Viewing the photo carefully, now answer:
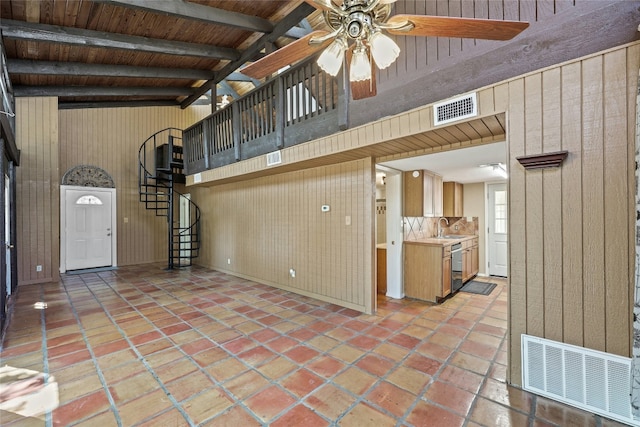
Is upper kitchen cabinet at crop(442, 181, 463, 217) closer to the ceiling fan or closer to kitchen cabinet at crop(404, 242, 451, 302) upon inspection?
kitchen cabinet at crop(404, 242, 451, 302)

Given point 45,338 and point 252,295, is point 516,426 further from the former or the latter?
point 45,338

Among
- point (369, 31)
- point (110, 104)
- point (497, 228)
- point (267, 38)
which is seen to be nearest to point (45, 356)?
point (369, 31)

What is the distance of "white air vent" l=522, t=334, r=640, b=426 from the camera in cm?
176

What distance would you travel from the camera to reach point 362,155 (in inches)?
143

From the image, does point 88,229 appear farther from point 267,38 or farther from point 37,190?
point 267,38

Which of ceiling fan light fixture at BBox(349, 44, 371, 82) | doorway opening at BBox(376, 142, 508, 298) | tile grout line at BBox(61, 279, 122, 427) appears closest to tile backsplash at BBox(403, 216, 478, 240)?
doorway opening at BBox(376, 142, 508, 298)

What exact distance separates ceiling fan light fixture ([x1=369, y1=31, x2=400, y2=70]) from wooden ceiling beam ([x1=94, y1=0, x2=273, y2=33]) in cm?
332

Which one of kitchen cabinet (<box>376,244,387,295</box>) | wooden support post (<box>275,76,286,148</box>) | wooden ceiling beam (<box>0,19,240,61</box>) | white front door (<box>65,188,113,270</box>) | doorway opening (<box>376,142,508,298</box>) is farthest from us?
white front door (<box>65,188,113,270</box>)

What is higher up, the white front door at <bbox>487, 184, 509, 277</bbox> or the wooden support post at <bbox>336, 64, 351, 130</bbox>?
the wooden support post at <bbox>336, 64, 351, 130</bbox>

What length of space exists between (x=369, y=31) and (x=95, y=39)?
4357mm

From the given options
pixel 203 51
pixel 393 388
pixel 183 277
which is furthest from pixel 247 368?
Answer: pixel 203 51

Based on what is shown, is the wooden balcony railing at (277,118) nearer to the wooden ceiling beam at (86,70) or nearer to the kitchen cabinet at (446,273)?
the wooden ceiling beam at (86,70)

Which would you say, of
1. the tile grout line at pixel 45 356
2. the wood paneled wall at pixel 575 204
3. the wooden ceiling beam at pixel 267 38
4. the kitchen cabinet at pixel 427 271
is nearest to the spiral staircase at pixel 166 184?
the wooden ceiling beam at pixel 267 38

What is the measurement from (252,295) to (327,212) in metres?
1.84
